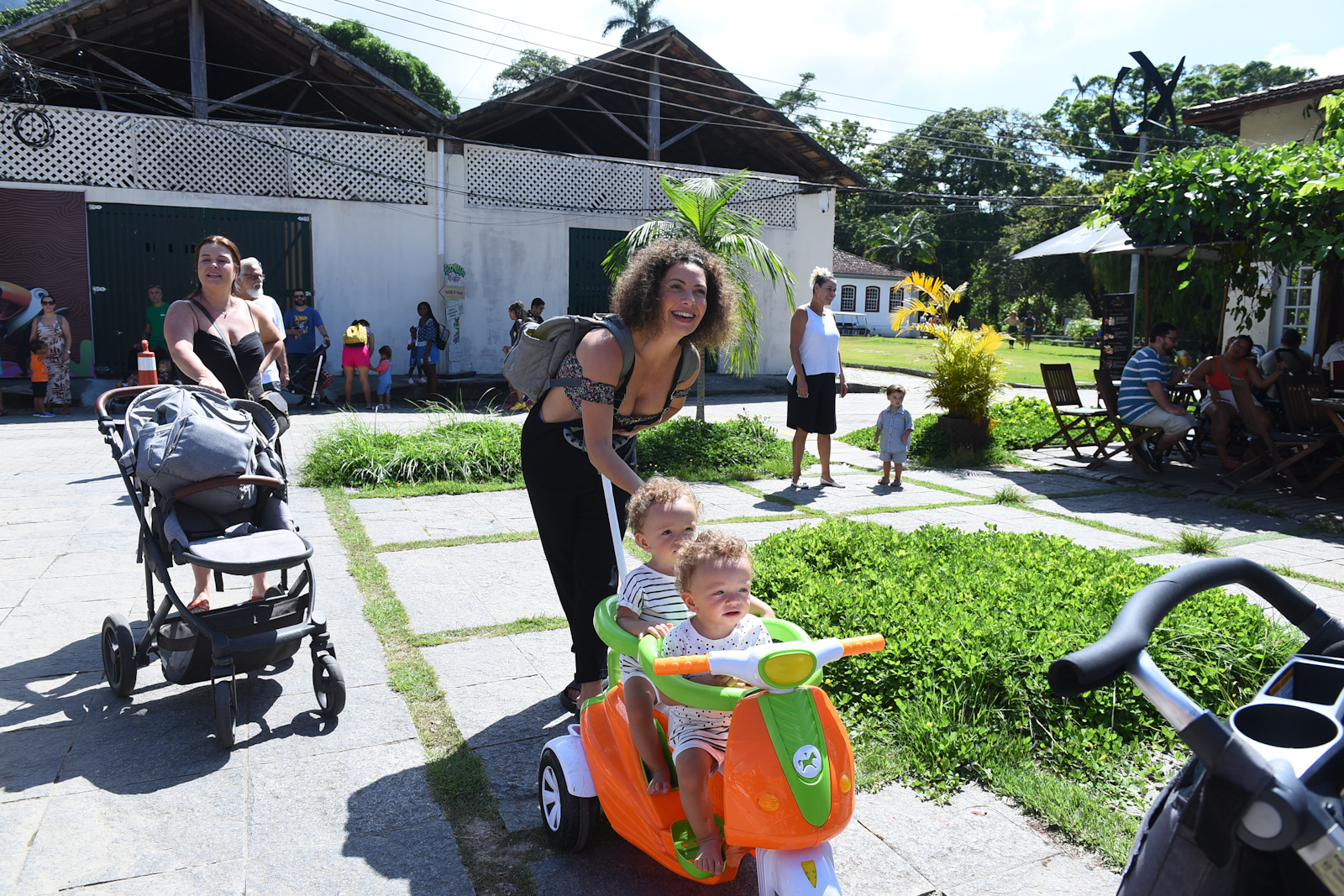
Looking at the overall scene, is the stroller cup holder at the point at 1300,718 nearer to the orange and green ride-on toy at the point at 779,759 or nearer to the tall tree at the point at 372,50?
the orange and green ride-on toy at the point at 779,759

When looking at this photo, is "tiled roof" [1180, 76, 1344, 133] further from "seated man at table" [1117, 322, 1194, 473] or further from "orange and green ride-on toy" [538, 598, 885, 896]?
"orange and green ride-on toy" [538, 598, 885, 896]

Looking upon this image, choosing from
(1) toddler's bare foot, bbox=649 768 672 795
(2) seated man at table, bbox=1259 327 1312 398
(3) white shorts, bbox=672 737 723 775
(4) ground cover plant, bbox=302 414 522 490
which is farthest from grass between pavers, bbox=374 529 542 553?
(2) seated man at table, bbox=1259 327 1312 398

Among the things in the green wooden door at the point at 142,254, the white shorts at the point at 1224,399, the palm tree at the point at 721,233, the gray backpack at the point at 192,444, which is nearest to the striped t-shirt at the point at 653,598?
the gray backpack at the point at 192,444

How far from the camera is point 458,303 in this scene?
17078 millimetres

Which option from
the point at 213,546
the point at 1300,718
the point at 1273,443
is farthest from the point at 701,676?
the point at 1273,443

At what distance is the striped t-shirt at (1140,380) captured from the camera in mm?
8945

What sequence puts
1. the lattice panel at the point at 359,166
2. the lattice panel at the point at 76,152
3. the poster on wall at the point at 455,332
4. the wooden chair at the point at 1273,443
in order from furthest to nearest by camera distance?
the poster on wall at the point at 455,332 → the lattice panel at the point at 359,166 → the lattice panel at the point at 76,152 → the wooden chair at the point at 1273,443

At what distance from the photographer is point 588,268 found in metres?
18.4

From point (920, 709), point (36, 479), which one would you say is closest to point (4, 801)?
point (920, 709)

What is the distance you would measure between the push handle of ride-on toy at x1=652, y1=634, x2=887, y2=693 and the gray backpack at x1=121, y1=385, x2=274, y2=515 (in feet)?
8.03

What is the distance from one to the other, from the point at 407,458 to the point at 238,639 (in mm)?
5305

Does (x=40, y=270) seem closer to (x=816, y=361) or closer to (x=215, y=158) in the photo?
(x=215, y=158)

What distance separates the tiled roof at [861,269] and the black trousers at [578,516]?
52.0 metres

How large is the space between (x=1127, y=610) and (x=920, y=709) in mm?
2310
